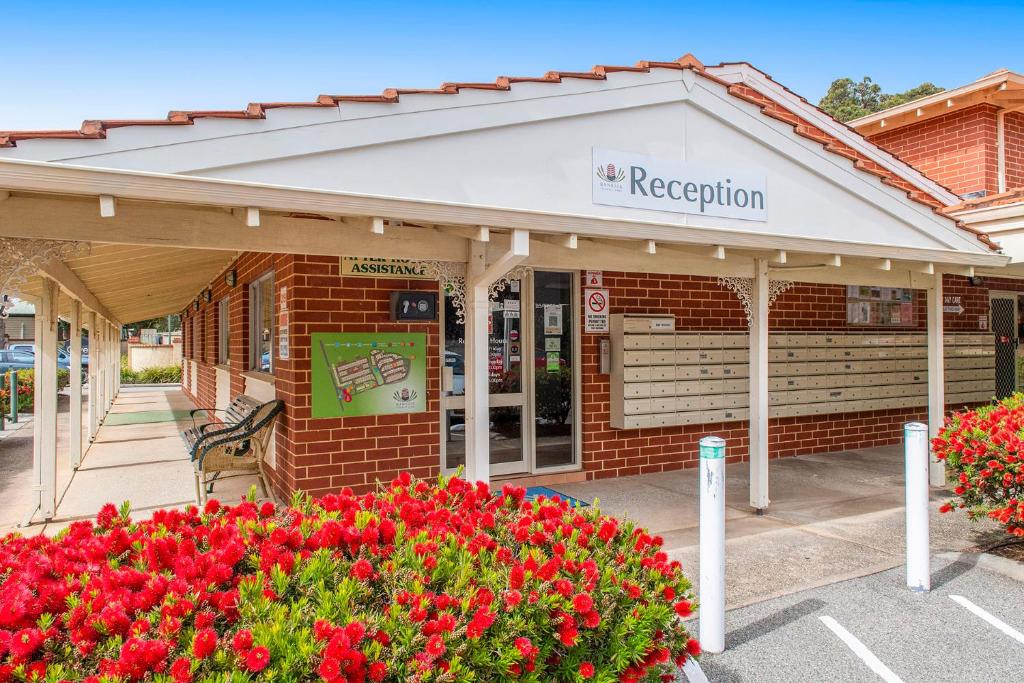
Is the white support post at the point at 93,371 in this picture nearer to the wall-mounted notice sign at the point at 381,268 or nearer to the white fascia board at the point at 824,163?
the wall-mounted notice sign at the point at 381,268

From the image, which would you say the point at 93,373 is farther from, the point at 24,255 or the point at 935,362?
the point at 935,362

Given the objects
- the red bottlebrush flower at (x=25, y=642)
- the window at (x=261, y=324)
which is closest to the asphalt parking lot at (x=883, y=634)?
the red bottlebrush flower at (x=25, y=642)

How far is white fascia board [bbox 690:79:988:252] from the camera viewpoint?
6.48 metres

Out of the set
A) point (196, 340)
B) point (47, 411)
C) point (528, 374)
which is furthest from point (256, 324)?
point (196, 340)

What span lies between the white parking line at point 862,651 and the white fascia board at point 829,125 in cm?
727

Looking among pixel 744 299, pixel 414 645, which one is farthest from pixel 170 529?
pixel 744 299

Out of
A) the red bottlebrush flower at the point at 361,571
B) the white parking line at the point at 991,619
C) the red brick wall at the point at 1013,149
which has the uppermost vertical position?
the red brick wall at the point at 1013,149

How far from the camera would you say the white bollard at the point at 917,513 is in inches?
170

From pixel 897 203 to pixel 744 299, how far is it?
95.3 inches

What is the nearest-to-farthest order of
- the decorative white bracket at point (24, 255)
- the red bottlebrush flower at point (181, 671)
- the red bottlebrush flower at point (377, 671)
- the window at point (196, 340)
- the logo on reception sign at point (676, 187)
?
the red bottlebrush flower at point (181, 671) < the red bottlebrush flower at point (377, 671) < the decorative white bracket at point (24, 255) < the logo on reception sign at point (676, 187) < the window at point (196, 340)

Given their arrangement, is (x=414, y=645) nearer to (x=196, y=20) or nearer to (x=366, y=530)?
(x=366, y=530)

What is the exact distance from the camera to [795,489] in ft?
23.3

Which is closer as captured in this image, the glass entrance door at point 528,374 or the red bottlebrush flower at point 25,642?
A: the red bottlebrush flower at point 25,642

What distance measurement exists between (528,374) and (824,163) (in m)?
3.63
